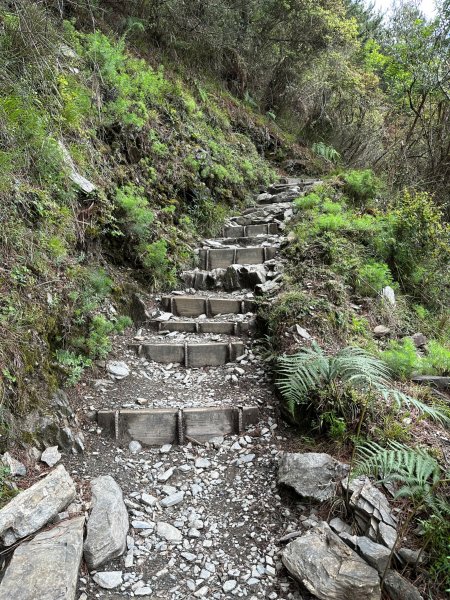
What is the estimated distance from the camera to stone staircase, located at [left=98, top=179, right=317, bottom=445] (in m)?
3.59

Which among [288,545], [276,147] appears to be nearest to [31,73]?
[288,545]

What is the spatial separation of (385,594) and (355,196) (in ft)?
24.4

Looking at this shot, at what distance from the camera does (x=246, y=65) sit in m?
12.9

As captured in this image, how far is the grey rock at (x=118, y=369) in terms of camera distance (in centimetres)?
423

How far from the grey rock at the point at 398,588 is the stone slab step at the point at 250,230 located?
6.62 metres

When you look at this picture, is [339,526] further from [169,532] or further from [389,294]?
[389,294]

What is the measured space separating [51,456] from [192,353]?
2.02 metres

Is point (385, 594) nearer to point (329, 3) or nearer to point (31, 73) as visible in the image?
point (31, 73)

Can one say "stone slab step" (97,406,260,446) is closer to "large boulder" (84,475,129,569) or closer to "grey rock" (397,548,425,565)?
"large boulder" (84,475,129,569)

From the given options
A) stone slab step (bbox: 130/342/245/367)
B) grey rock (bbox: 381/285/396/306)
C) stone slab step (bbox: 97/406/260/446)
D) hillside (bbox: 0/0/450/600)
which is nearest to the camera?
hillside (bbox: 0/0/450/600)

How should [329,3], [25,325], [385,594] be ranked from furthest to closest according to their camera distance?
[329,3] < [25,325] < [385,594]

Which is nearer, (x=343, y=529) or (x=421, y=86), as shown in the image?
(x=343, y=529)

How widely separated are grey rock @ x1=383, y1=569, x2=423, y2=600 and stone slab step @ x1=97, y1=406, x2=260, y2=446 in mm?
1691

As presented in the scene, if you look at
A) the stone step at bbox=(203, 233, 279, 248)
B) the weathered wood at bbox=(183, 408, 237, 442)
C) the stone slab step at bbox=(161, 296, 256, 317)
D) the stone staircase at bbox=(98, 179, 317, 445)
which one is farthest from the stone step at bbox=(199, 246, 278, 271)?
the weathered wood at bbox=(183, 408, 237, 442)
